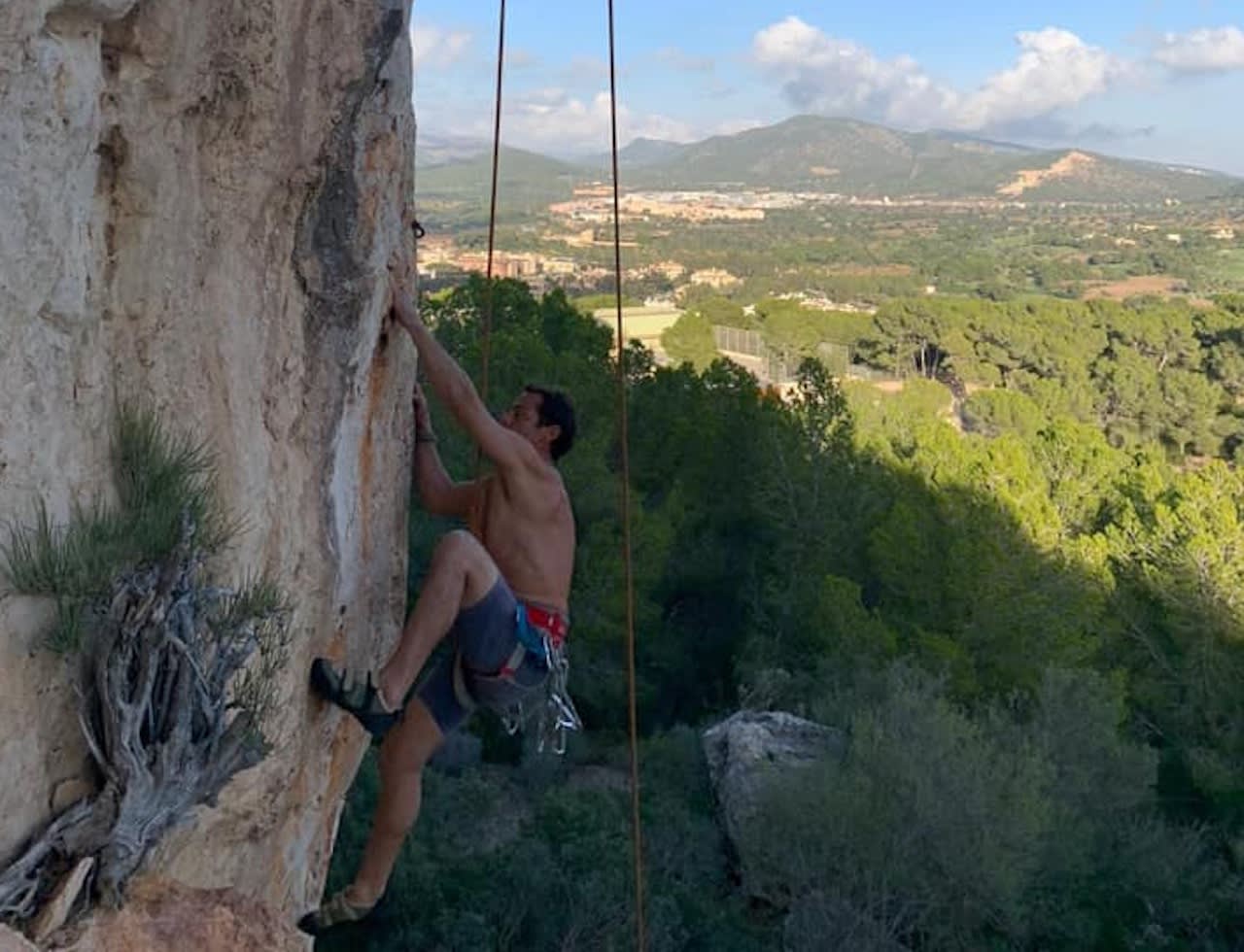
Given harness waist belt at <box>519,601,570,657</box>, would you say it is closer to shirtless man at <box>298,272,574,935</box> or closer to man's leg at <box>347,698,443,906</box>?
shirtless man at <box>298,272,574,935</box>

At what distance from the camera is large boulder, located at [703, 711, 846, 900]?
1093 centimetres

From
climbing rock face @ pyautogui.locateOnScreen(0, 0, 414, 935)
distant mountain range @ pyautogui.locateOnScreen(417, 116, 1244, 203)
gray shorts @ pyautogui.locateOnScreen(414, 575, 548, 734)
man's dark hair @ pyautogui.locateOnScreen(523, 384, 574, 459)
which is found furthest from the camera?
distant mountain range @ pyautogui.locateOnScreen(417, 116, 1244, 203)

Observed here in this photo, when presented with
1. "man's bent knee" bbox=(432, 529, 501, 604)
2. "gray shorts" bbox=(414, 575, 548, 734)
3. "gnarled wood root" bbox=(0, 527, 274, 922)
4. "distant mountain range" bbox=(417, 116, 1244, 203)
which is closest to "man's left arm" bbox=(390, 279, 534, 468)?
"man's bent knee" bbox=(432, 529, 501, 604)

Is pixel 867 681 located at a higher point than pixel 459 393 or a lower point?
lower

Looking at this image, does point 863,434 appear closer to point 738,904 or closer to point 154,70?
point 738,904

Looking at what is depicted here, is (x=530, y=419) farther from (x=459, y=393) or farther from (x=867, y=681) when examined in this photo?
(x=867, y=681)

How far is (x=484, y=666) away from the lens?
13.6 ft

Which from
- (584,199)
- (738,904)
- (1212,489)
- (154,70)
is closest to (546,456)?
→ (154,70)

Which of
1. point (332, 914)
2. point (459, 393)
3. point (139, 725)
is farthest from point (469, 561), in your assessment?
point (332, 914)

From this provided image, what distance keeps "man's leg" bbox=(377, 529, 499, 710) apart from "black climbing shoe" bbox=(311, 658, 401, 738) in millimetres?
31

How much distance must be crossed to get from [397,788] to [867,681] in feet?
28.4

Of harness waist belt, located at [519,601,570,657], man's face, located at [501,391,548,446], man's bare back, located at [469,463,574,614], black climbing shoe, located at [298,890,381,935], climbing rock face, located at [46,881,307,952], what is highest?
man's face, located at [501,391,548,446]

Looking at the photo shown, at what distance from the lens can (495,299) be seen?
59.0ft

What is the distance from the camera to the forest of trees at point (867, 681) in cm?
975
